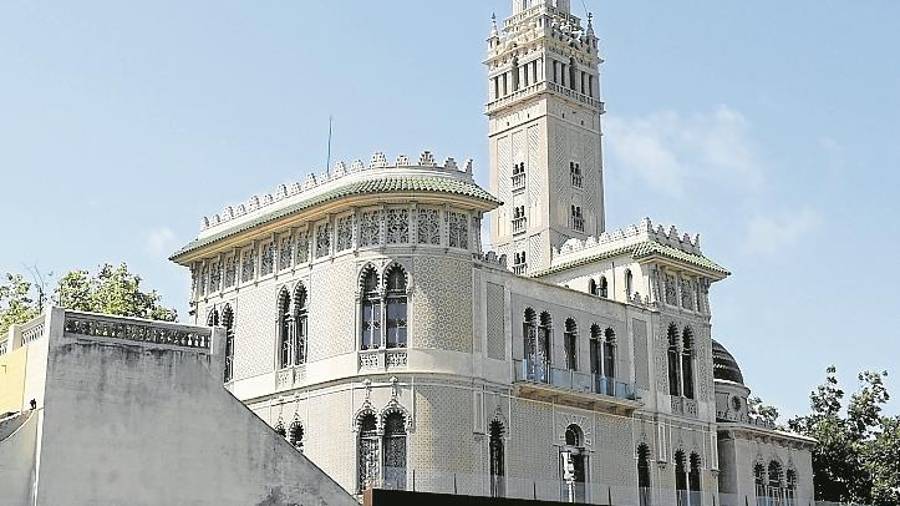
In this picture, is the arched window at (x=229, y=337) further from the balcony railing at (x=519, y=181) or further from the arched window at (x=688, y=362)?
the balcony railing at (x=519, y=181)

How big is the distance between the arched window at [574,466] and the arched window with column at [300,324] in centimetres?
852

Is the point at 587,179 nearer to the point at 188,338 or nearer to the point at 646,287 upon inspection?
the point at 646,287

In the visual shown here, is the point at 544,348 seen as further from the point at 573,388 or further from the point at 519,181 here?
the point at 519,181

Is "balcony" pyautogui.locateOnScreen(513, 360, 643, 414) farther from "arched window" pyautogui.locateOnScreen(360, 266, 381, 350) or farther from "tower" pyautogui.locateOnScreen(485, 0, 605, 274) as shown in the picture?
"tower" pyautogui.locateOnScreen(485, 0, 605, 274)

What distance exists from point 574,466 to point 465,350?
5.88 m

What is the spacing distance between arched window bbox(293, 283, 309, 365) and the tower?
15.7 meters

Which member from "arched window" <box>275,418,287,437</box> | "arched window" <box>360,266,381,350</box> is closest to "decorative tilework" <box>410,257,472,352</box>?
"arched window" <box>360,266,381,350</box>

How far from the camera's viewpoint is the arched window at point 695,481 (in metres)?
46.6

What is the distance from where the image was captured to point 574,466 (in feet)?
139

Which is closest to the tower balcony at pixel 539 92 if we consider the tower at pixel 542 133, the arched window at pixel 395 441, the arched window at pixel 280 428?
the tower at pixel 542 133

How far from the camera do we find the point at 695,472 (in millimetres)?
47094

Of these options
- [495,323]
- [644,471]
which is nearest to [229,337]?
[495,323]

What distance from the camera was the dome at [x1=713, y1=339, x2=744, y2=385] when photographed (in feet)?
174

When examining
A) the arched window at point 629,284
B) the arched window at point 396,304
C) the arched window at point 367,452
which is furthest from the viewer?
the arched window at point 629,284
